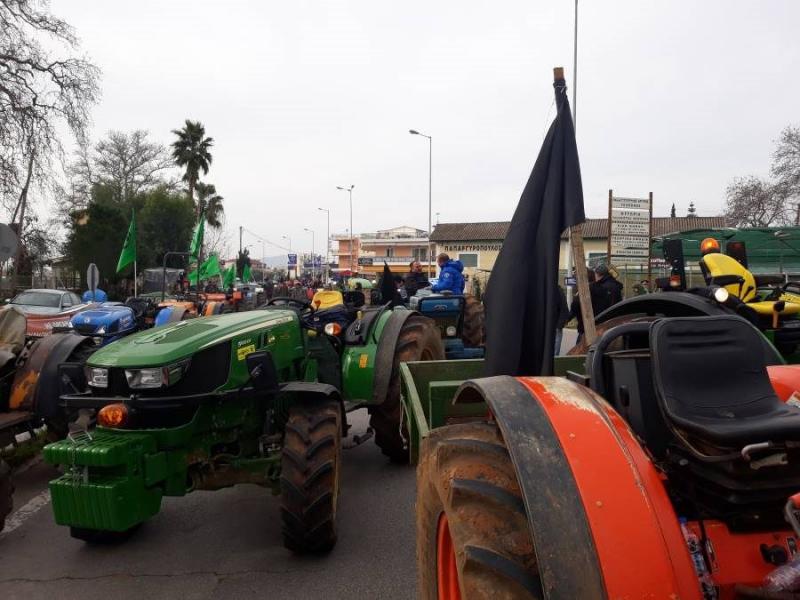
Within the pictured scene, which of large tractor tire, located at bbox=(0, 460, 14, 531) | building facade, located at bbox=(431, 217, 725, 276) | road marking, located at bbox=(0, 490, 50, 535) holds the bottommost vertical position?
road marking, located at bbox=(0, 490, 50, 535)

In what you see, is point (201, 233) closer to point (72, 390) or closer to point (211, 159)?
point (72, 390)

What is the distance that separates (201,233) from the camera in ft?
65.7

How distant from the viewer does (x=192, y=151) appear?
4741 centimetres

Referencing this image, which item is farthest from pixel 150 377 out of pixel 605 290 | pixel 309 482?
pixel 605 290

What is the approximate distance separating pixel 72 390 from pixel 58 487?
1224 millimetres

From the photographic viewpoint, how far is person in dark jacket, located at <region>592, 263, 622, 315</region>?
979cm

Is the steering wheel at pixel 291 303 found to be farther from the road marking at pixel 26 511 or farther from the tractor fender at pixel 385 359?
the road marking at pixel 26 511

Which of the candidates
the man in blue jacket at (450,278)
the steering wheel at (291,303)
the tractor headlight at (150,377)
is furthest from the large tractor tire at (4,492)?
the man in blue jacket at (450,278)

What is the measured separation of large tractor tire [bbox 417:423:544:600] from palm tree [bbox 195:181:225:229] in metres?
49.5

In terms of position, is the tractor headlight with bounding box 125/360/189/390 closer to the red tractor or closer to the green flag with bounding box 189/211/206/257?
the red tractor

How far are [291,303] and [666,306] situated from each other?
341cm

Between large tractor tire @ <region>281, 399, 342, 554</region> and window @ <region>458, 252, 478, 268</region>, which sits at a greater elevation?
window @ <region>458, 252, 478, 268</region>

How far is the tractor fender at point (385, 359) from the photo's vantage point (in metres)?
5.29

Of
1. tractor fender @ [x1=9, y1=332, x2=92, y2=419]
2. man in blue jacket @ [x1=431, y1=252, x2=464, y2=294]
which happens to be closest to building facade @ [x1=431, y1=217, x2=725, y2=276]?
man in blue jacket @ [x1=431, y1=252, x2=464, y2=294]
